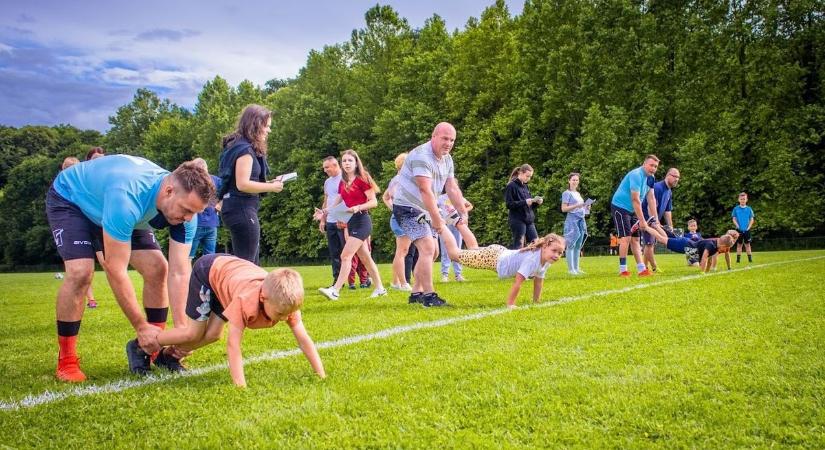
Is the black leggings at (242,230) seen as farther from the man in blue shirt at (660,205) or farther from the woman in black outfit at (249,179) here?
the man in blue shirt at (660,205)

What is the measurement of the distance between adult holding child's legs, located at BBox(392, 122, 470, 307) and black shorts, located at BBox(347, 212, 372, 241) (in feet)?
5.27

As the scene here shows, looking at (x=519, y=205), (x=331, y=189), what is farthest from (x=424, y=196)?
(x=519, y=205)

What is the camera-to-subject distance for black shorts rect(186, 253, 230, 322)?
392 cm

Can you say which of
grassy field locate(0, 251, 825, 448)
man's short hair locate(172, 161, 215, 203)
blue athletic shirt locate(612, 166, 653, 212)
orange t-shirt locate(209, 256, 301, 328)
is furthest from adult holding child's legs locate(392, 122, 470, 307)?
blue athletic shirt locate(612, 166, 653, 212)

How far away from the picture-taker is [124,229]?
3.84 m

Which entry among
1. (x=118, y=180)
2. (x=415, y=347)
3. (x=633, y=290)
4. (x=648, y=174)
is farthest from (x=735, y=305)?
(x=118, y=180)

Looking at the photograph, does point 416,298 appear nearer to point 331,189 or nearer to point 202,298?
point 202,298

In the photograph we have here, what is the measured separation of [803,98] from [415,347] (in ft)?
101

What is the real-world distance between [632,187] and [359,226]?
17.3 feet

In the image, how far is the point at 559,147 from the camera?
1297 inches

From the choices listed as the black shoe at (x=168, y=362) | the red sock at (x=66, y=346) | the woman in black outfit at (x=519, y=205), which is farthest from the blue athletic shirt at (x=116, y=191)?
the woman in black outfit at (x=519, y=205)

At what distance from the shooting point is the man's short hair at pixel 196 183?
379cm

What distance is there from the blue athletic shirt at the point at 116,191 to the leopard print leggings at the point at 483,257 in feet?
13.5

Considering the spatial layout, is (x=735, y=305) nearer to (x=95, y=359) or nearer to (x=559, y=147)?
(x=95, y=359)
